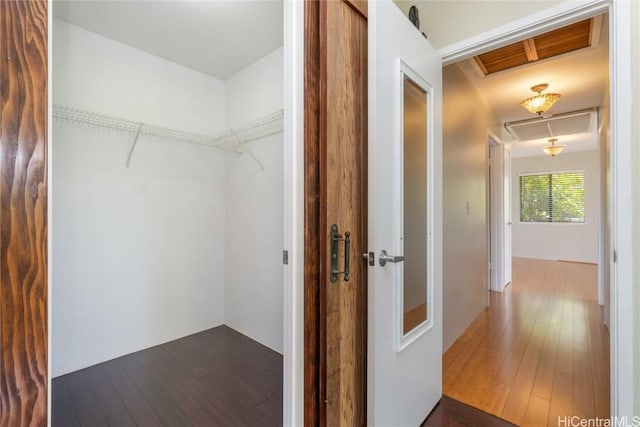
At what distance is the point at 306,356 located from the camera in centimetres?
124

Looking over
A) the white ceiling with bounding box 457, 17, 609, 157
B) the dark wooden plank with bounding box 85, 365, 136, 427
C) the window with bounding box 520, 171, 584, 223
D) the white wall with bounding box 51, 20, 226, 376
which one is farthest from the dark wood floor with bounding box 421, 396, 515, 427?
the window with bounding box 520, 171, 584, 223

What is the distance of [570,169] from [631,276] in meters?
7.04

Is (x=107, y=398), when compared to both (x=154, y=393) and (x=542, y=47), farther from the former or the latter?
(x=542, y=47)

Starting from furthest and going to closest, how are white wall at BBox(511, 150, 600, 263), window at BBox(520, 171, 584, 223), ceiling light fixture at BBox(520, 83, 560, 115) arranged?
1. window at BBox(520, 171, 584, 223)
2. white wall at BBox(511, 150, 600, 263)
3. ceiling light fixture at BBox(520, 83, 560, 115)

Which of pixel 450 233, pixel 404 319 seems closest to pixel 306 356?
pixel 404 319

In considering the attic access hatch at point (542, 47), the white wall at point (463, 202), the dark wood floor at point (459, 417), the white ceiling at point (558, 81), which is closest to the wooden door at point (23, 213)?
the dark wood floor at point (459, 417)

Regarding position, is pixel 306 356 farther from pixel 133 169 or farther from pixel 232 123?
pixel 232 123

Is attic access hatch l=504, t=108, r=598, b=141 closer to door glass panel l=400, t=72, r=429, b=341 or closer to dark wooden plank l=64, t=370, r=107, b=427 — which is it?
door glass panel l=400, t=72, r=429, b=341

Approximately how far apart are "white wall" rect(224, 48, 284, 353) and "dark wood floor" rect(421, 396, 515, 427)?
1210mm

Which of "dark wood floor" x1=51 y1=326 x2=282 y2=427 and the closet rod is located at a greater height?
the closet rod

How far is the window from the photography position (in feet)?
21.3

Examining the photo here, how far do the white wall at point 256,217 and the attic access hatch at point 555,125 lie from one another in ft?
12.2

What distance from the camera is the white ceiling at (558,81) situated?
8.47 ft

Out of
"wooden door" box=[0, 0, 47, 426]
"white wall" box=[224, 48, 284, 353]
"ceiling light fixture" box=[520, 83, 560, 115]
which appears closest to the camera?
"wooden door" box=[0, 0, 47, 426]
